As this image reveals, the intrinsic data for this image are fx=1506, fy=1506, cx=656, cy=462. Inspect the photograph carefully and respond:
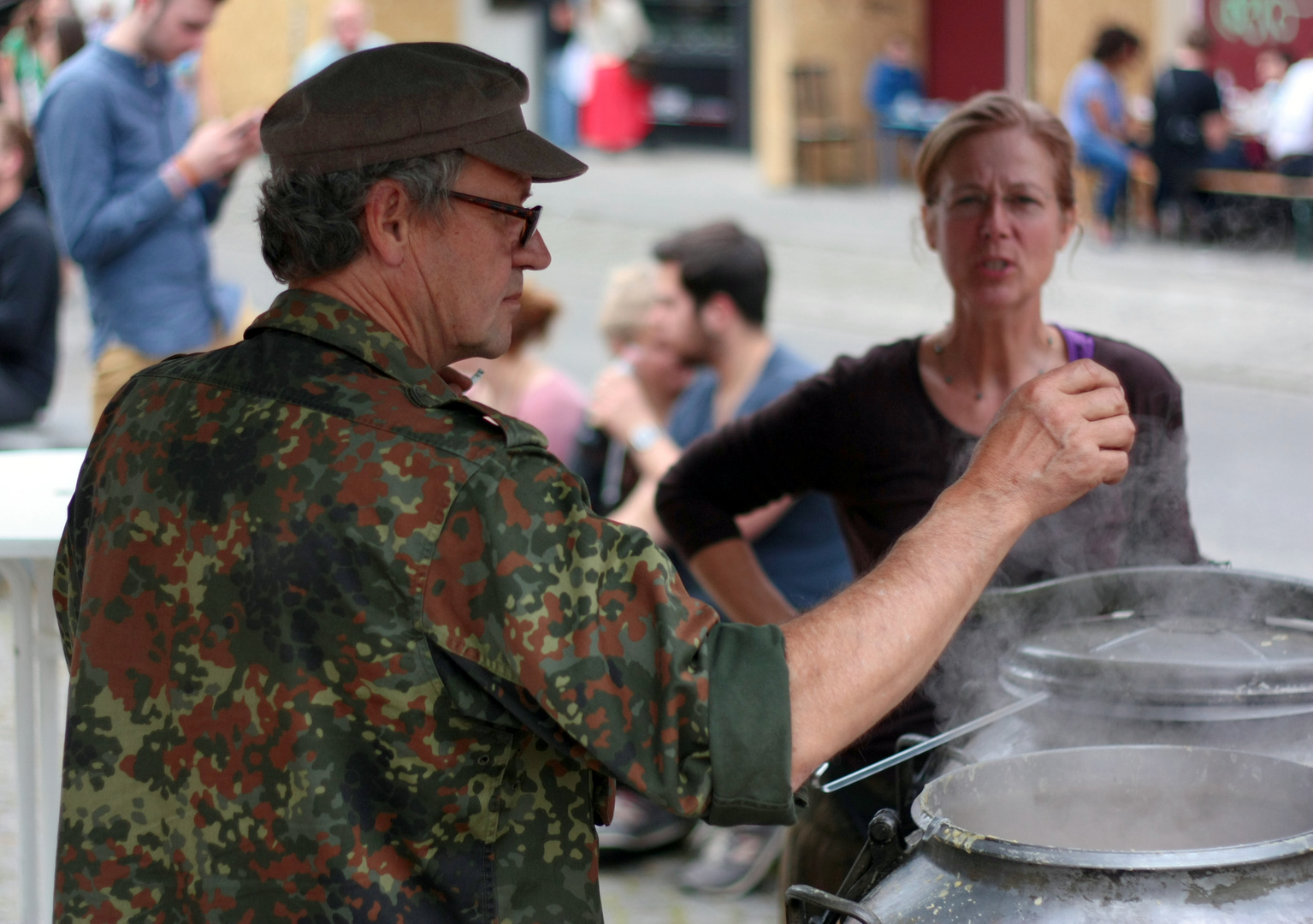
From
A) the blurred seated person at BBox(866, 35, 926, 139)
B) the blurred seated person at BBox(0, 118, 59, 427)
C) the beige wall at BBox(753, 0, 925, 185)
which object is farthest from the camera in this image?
the beige wall at BBox(753, 0, 925, 185)

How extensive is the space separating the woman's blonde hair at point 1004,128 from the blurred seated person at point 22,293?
3.75m

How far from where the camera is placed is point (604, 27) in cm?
1789

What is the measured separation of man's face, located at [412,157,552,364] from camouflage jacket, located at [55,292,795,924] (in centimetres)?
6

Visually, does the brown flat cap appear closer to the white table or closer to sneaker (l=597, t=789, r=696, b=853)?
the white table

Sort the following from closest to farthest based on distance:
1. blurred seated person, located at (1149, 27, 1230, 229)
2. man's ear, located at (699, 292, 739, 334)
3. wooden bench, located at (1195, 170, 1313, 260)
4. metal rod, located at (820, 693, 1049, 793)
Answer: metal rod, located at (820, 693, 1049, 793) → man's ear, located at (699, 292, 739, 334) → wooden bench, located at (1195, 170, 1313, 260) → blurred seated person, located at (1149, 27, 1230, 229)

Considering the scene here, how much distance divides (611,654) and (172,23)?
10.8ft

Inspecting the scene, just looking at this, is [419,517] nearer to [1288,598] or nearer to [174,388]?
[174,388]

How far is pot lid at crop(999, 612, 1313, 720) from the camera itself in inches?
70.5

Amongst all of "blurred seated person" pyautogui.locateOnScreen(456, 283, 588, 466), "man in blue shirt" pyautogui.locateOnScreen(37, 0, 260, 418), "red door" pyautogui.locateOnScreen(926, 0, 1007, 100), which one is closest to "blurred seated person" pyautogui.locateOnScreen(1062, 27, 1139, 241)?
"red door" pyautogui.locateOnScreen(926, 0, 1007, 100)

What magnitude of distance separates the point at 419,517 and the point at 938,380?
1.31 meters

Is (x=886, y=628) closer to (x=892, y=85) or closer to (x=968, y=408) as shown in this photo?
(x=968, y=408)

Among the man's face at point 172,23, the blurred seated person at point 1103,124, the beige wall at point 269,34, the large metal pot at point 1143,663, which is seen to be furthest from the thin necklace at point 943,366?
the beige wall at point 269,34

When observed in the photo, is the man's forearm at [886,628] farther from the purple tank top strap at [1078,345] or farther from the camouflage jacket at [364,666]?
the purple tank top strap at [1078,345]

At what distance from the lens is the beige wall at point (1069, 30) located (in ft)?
46.3
